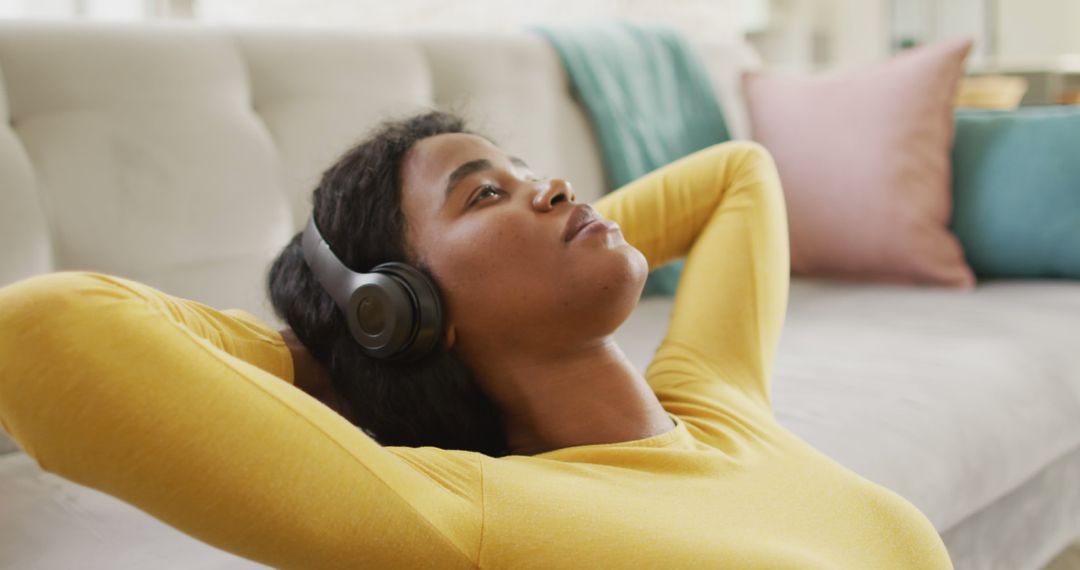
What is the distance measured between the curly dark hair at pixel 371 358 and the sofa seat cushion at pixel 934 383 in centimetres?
50

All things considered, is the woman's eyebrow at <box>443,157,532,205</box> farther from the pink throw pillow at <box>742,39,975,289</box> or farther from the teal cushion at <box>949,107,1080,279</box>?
the teal cushion at <box>949,107,1080,279</box>

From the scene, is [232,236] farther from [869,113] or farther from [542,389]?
[869,113]

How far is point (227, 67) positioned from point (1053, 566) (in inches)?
57.0

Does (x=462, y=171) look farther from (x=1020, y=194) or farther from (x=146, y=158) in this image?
(x=1020, y=194)

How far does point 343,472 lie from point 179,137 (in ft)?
2.92

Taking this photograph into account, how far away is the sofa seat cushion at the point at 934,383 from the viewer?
1343 millimetres

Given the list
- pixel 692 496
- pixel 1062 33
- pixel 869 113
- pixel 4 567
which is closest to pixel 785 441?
pixel 692 496

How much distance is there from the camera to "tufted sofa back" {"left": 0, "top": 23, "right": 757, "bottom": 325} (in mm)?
1396

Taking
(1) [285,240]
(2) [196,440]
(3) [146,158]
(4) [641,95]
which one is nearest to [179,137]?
(3) [146,158]

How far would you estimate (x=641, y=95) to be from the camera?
2.21 meters

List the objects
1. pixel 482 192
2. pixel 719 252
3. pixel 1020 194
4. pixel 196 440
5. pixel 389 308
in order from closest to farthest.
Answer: pixel 196 440
pixel 389 308
pixel 482 192
pixel 719 252
pixel 1020 194

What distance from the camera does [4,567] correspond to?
946mm

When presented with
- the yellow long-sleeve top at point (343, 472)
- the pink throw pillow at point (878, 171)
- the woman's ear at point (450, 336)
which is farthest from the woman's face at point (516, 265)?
the pink throw pillow at point (878, 171)

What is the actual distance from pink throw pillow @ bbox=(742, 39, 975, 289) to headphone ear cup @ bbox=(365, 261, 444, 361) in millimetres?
1450
